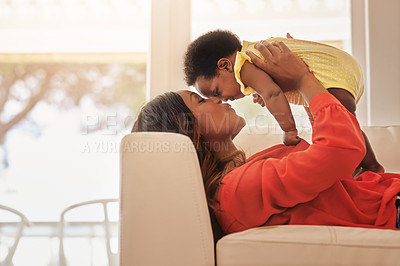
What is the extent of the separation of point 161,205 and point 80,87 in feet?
5.66

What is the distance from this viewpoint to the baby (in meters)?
1.35

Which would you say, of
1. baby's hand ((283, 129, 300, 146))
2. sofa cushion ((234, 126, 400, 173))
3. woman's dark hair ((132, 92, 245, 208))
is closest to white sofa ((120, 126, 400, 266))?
woman's dark hair ((132, 92, 245, 208))

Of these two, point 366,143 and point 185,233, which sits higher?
point 366,143

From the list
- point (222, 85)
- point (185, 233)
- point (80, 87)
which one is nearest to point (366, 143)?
point (222, 85)

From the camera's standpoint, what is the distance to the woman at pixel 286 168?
1.01 m

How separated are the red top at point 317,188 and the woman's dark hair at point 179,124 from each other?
0.41 feet

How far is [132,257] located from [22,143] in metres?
1.82

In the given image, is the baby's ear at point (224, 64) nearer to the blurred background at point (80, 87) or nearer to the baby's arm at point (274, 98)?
the baby's arm at point (274, 98)

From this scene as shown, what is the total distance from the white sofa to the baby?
17.2 inches

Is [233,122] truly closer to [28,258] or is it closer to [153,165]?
[153,165]

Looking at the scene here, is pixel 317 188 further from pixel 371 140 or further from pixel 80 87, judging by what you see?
pixel 80 87

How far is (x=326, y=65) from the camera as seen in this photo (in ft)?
4.85

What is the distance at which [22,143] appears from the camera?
8.23 ft

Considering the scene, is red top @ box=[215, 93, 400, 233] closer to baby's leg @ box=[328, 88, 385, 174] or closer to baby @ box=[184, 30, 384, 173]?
baby @ box=[184, 30, 384, 173]
